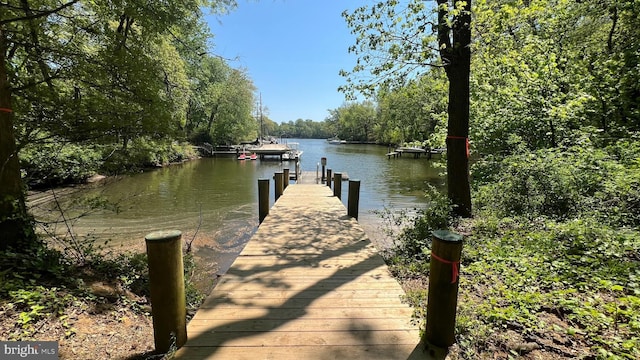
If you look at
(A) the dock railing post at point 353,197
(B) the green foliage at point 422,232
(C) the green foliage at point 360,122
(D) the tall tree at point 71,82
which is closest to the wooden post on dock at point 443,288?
(B) the green foliage at point 422,232

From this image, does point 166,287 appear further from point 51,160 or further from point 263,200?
point 263,200

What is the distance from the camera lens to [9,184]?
3.16 metres

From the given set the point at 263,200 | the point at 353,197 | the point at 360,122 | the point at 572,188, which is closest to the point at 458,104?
the point at 572,188

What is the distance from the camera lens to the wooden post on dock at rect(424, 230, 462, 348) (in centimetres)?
209

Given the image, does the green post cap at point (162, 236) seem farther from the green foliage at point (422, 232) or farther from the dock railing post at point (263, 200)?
the dock railing post at point (263, 200)

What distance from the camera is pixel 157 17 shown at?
3.96m

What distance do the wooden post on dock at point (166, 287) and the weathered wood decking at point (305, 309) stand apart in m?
0.17

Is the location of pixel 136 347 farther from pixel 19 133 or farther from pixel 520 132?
pixel 520 132

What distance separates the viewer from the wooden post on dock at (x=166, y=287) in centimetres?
202

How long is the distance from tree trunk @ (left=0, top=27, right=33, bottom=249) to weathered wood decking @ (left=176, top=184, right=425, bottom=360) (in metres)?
2.19

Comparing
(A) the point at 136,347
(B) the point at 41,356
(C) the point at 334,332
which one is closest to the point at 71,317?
(B) the point at 41,356

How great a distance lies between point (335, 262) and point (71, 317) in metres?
2.69

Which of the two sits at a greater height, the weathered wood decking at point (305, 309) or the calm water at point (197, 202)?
the weathered wood decking at point (305, 309)

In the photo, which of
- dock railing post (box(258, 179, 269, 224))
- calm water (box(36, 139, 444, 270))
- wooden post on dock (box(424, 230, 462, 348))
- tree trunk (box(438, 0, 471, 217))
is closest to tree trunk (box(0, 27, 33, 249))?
calm water (box(36, 139, 444, 270))
